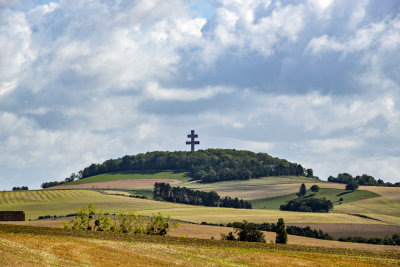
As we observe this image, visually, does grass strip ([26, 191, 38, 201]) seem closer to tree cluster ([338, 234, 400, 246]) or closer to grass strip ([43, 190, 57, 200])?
grass strip ([43, 190, 57, 200])

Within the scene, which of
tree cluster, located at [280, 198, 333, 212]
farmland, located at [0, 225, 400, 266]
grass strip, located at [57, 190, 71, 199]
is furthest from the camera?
tree cluster, located at [280, 198, 333, 212]

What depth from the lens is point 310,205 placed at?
191m

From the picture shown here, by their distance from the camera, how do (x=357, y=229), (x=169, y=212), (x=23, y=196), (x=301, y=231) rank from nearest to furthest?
(x=301, y=231) < (x=357, y=229) < (x=169, y=212) < (x=23, y=196)

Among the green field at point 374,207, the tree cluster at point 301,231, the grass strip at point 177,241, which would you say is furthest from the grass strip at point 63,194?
the grass strip at point 177,241

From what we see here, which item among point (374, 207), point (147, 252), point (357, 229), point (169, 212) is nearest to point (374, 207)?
point (374, 207)

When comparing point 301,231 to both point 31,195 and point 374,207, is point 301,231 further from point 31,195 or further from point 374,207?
point 31,195

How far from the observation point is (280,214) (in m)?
159

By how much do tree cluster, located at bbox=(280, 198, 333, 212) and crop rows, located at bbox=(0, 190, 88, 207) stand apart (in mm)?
69412

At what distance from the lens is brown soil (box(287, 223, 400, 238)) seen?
12200 centimetres

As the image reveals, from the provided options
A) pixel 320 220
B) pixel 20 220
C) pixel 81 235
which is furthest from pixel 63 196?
pixel 81 235

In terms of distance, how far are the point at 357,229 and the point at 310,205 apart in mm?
61808

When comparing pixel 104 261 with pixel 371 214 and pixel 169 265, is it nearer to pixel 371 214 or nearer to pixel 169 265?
pixel 169 265

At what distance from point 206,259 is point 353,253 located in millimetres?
19724

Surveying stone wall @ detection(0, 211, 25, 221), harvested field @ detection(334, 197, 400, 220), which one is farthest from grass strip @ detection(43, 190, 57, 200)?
harvested field @ detection(334, 197, 400, 220)
